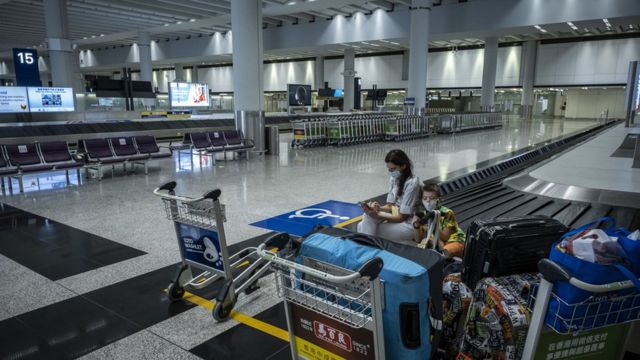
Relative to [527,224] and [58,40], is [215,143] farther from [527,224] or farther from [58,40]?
[58,40]

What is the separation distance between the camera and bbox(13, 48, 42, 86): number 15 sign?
19.0m

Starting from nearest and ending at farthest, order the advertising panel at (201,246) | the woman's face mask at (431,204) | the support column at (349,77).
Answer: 1. the advertising panel at (201,246)
2. the woman's face mask at (431,204)
3. the support column at (349,77)

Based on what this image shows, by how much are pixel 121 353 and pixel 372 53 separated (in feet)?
136

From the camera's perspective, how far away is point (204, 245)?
136 inches

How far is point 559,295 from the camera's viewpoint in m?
1.73

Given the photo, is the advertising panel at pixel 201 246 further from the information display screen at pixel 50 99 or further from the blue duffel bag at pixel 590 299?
the information display screen at pixel 50 99

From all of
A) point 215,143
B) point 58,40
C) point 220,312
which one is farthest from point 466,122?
point 220,312

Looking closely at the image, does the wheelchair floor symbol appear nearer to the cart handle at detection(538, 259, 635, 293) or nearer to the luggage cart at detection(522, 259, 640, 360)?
the luggage cart at detection(522, 259, 640, 360)

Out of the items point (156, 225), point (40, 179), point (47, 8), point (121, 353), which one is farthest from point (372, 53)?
point (121, 353)

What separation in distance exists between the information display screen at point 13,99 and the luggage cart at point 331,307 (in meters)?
17.4

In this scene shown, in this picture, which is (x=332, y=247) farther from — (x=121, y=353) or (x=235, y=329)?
(x=121, y=353)

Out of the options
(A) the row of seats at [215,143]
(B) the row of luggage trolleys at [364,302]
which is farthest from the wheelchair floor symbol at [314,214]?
(A) the row of seats at [215,143]

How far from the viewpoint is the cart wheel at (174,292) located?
143 inches

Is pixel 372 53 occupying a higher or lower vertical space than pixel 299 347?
higher
